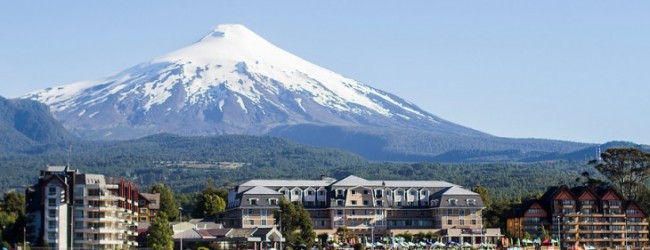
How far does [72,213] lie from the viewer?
343 feet

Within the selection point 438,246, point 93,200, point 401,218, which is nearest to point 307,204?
point 401,218

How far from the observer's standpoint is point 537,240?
11875 cm

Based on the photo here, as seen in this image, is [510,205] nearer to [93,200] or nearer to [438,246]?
[438,246]

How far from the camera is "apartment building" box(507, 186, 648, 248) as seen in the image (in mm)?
128750

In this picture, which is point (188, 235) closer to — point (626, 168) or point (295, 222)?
point (295, 222)

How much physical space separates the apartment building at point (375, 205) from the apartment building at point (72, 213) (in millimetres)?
22754

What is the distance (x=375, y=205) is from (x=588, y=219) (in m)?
20.6

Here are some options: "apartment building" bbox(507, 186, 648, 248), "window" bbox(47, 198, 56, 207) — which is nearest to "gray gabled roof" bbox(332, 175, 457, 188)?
"apartment building" bbox(507, 186, 648, 248)

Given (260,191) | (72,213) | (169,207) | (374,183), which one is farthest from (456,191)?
(72,213)

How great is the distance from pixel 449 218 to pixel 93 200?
40.2 metres

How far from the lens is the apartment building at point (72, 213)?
10294cm

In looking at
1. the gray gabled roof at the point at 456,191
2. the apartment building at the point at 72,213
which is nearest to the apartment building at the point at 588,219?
the gray gabled roof at the point at 456,191

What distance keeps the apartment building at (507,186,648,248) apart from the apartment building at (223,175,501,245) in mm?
4374

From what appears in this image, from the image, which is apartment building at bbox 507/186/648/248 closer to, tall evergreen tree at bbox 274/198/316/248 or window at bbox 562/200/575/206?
window at bbox 562/200/575/206
